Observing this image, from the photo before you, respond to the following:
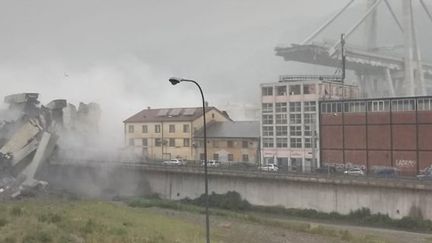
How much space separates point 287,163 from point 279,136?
140 inches

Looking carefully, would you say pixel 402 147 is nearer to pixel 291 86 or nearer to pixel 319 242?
pixel 291 86

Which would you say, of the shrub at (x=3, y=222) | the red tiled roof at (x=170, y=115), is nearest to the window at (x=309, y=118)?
the red tiled roof at (x=170, y=115)

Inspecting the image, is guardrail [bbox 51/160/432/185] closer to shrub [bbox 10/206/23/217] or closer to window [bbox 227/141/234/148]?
window [bbox 227/141/234/148]

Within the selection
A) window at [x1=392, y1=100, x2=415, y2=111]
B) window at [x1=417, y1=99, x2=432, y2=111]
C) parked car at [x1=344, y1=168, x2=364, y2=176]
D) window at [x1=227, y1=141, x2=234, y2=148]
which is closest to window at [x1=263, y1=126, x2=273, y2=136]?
window at [x1=227, y1=141, x2=234, y2=148]

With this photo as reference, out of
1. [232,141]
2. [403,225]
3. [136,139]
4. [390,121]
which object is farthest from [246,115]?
[403,225]

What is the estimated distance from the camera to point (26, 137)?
239 ft

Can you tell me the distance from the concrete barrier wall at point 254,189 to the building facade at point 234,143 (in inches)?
411

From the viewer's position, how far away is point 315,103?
64.7m

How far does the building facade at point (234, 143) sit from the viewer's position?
71562mm

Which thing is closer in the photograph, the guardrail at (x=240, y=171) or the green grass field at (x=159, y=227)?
the green grass field at (x=159, y=227)

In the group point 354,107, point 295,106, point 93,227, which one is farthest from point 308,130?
point 93,227

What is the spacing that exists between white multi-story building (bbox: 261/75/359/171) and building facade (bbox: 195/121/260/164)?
236 centimetres

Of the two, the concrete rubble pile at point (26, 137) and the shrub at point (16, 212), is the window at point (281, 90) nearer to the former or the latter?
the concrete rubble pile at point (26, 137)

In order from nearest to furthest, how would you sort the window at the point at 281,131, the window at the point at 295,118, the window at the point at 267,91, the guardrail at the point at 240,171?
1. the guardrail at the point at 240,171
2. the window at the point at 295,118
3. the window at the point at 281,131
4. the window at the point at 267,91
